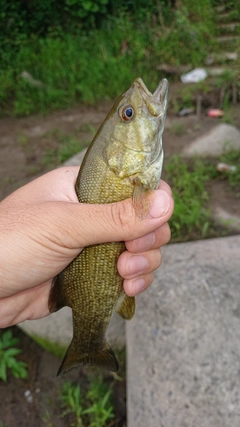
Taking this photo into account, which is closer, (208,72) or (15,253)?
(15,253)

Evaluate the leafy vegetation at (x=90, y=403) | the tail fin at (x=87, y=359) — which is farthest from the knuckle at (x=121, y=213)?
the leafy vegetation at (x=90, y=403)

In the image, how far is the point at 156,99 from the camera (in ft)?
6.06

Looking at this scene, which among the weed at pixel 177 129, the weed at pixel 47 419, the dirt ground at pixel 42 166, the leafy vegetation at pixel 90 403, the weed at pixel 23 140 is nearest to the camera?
the leafy vegetation at pixel 90 403

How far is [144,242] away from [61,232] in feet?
1.47

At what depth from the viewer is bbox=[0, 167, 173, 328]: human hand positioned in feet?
6.02

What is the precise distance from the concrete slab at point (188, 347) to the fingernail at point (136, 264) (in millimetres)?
668

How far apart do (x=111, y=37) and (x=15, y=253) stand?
7994 mm

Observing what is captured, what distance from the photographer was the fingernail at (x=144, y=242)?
2.03m

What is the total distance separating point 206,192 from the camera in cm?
437

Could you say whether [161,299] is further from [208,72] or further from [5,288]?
[208,72]

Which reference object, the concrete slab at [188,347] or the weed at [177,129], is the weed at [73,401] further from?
the weed at [177,129]

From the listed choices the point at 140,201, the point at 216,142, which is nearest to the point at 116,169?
the point at 140,201

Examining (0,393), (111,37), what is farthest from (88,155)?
(111,37)

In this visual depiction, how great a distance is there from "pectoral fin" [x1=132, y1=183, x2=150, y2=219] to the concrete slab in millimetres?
1121
